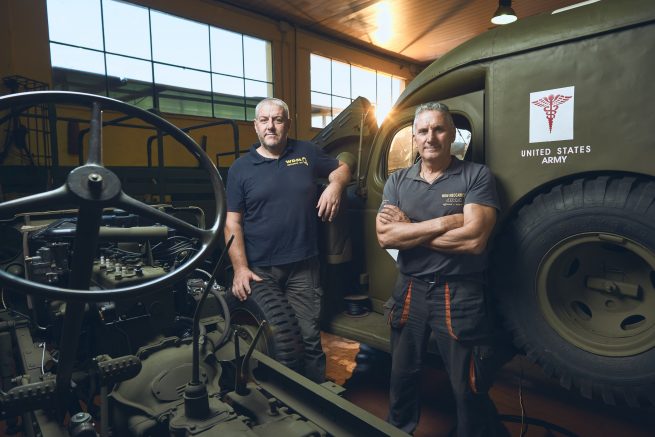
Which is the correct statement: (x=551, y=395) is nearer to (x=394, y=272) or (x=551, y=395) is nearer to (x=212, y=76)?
(x=394, y=272)

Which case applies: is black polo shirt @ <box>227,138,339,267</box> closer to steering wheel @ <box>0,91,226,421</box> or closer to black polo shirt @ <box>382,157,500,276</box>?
black polo shirt @ <box>382,157,500,276</box>

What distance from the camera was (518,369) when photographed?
3.31 m

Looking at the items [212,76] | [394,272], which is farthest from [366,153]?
[212,76]

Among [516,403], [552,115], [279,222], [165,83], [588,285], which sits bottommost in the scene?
[516,403]

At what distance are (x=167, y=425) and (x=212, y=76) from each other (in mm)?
9178

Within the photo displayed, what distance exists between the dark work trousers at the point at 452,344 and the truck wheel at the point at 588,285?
0.25 metres

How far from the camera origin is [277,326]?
2.34 meters

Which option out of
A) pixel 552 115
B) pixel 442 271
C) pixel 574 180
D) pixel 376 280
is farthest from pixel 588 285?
pixel 376 280

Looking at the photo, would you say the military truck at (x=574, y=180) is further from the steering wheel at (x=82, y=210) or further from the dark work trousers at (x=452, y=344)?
the steering wheel at (x=82, y=210)

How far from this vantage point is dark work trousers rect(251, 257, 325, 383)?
2525 mm

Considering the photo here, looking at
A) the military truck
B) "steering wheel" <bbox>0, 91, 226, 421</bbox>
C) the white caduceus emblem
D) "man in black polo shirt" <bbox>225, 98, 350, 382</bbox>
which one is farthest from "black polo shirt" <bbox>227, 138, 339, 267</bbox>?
the white caduceus emblem

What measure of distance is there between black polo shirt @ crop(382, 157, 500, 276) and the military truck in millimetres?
269

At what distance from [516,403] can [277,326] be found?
165cm

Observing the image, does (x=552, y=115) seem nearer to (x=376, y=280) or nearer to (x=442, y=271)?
(x=442, y=271)
